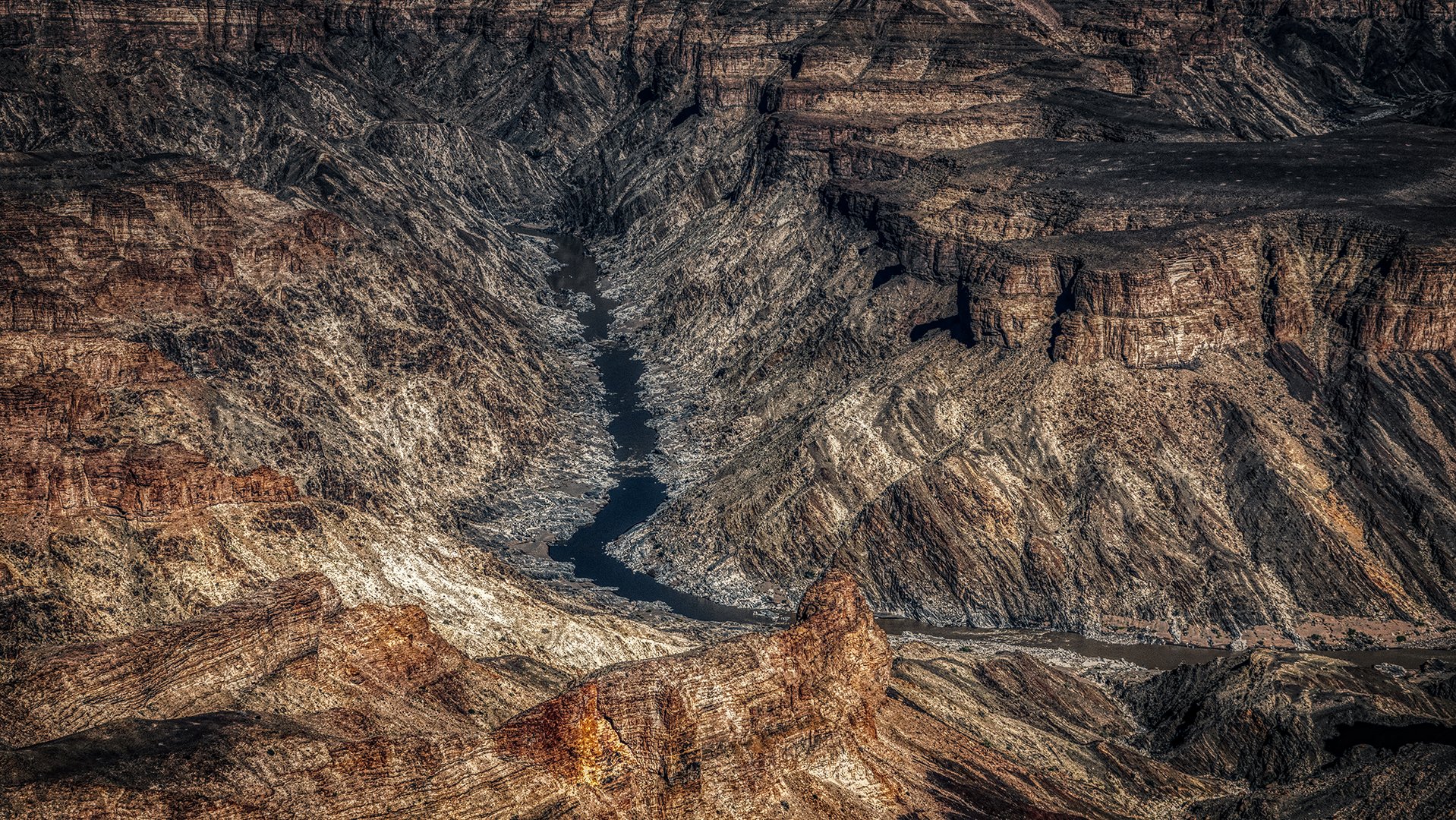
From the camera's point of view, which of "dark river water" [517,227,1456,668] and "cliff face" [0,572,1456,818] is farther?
"dark river water" [517,227,1456,668]

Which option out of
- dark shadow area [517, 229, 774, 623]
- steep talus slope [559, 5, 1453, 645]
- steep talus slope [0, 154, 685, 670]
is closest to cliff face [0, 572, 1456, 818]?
steep talus slope [0, 154, 685, 670]

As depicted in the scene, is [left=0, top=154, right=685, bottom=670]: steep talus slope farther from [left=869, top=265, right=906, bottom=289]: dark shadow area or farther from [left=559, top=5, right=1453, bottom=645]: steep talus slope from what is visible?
[left=869, top=265, right=906, bottom=289]: dark shadow area

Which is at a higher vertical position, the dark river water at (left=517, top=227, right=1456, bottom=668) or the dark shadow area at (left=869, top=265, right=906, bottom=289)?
the dark shadow area at (left=869, top=265, right=906, bottom=289)

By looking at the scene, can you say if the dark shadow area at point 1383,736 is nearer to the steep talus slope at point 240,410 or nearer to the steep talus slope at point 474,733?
the steep talus slope at point 474,733

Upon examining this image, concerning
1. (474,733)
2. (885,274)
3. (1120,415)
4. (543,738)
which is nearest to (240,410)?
(1120,415)

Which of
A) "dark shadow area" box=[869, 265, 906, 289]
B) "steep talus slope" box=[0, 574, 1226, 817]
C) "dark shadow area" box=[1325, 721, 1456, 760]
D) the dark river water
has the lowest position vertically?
the dark river water
